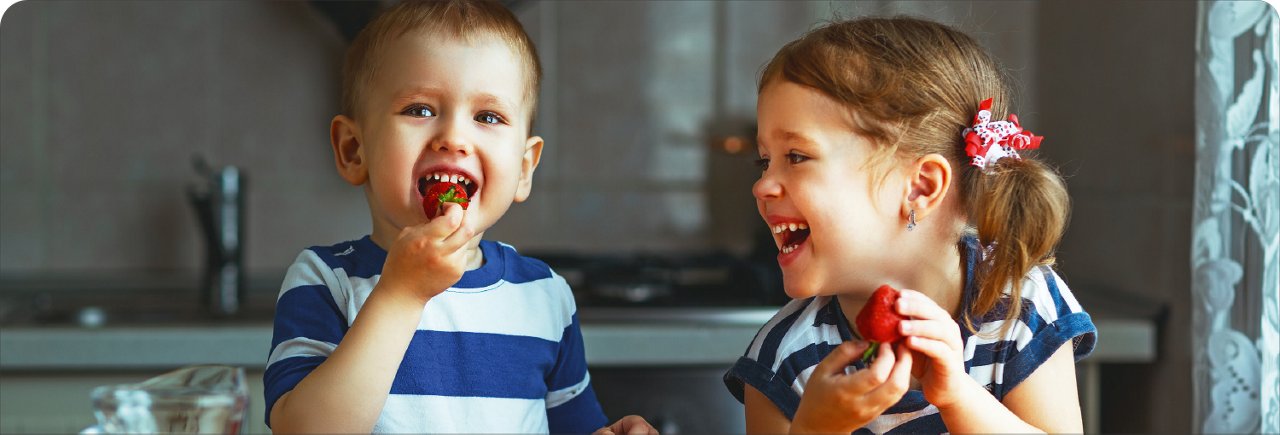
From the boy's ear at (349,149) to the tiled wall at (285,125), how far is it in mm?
1058

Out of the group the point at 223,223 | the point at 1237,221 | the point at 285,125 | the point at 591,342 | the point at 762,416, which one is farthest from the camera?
the point at 285,125

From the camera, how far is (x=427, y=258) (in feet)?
2.58

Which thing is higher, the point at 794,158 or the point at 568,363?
the point at 794,158

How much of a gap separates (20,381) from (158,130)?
597 mm

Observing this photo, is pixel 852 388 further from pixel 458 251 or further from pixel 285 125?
pixel 285 125

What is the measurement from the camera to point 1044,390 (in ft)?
2.90

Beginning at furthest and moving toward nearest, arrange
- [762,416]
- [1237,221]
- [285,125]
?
[285,125], [1237,221], [762,416]

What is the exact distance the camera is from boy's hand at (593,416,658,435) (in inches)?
35.0

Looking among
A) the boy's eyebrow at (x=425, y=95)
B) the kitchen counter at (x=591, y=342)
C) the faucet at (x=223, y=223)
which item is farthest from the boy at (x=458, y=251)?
the faucet at (x=223, y=223)

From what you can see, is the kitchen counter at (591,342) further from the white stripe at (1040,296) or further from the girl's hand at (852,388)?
the girl's hand at (852,388)

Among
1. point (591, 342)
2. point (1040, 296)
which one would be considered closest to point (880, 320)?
point (1040, 296)

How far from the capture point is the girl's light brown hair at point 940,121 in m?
0.90

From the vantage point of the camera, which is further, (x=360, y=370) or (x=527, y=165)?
(x=527, y=165)

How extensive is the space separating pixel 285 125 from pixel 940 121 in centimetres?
143
